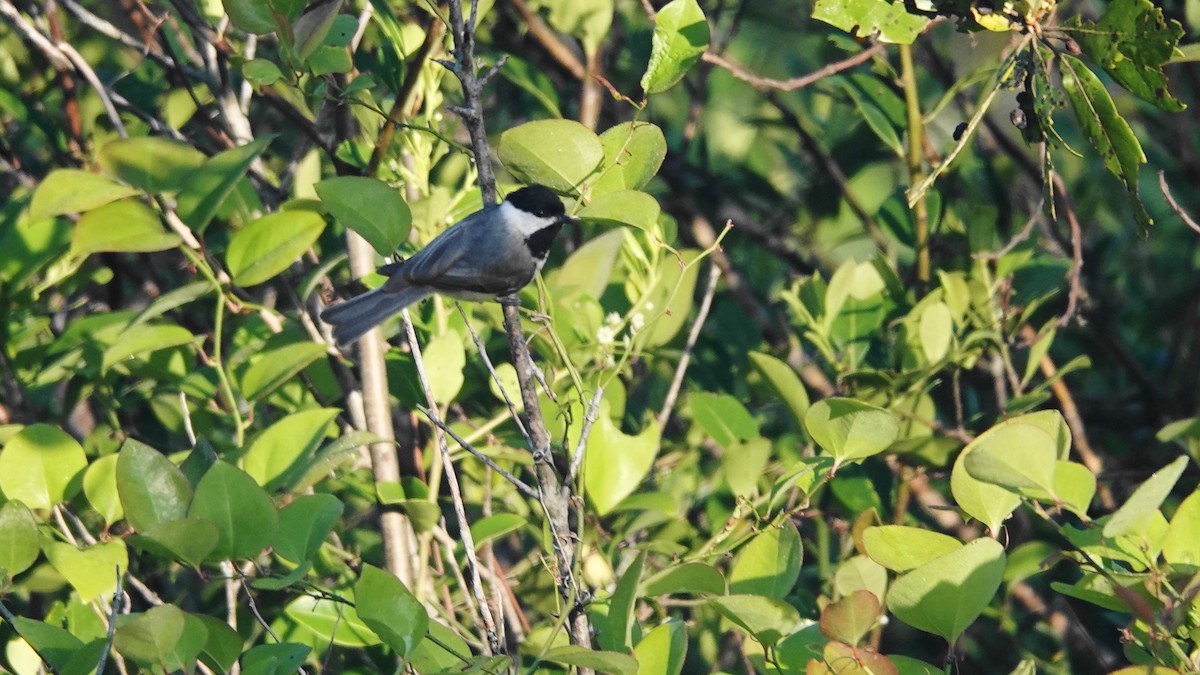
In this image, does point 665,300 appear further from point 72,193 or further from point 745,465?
point 72,193

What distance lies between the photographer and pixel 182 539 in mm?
1826

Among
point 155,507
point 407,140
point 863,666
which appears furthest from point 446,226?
point 863,666

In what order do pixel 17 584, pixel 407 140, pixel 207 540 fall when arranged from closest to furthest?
pixel 207 540
pixel 17 584
pixel 407 140

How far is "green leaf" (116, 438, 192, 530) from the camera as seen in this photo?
190 cm

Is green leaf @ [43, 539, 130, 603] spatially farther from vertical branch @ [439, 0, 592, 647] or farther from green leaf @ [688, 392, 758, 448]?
green leaf @ [688, 392, 758, 448]

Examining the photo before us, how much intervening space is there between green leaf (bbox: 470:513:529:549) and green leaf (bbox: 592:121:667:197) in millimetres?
691

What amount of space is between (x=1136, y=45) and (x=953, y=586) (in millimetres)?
825

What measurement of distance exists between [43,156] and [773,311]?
2390 mm

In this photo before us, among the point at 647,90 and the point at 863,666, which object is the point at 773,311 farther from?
the point at 863,666

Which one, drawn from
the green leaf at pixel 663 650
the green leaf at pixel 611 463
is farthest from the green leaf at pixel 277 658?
the green leaf at pixel 611 463

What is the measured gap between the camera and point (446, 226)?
2.70 metres

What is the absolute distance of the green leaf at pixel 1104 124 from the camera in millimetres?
1809

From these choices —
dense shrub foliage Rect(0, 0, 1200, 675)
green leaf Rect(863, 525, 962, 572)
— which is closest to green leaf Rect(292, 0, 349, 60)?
dense shrub foliage Rect(0, 0, 1200, 675)

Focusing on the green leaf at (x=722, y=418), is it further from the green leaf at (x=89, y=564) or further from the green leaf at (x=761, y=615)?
the green leaf at (x=89, y=564)
